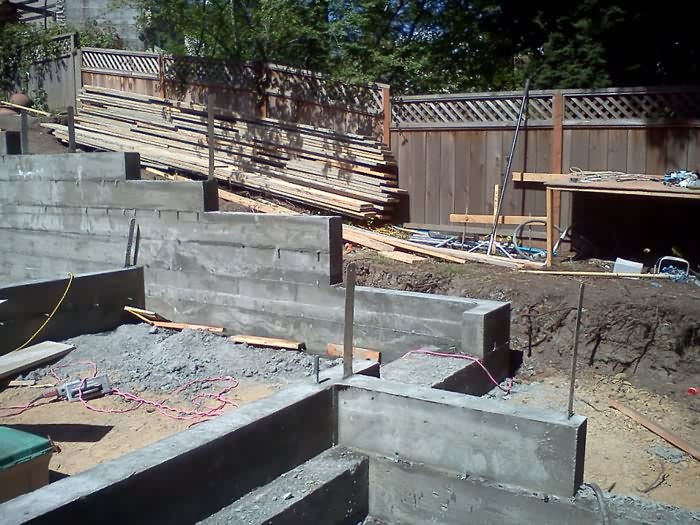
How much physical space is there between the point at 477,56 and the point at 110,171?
8121 mm

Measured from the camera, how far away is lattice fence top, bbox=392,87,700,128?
34.1 ft

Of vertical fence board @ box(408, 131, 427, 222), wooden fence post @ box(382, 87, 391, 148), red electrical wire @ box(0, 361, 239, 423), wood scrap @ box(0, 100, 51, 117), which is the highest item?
wood scrap @ box(0, 100, 51, 117)

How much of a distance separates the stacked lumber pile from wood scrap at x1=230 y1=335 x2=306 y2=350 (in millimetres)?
3681

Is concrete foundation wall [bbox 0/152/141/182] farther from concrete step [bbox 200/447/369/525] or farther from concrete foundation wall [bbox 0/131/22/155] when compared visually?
concrete step [bbox 200/447/369/525]

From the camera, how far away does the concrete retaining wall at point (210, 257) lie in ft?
26.7

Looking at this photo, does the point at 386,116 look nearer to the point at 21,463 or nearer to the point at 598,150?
the point at 598,150

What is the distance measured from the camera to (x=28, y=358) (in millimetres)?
7262

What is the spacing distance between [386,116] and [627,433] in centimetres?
778

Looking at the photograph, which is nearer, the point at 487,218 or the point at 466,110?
the point at 487,218

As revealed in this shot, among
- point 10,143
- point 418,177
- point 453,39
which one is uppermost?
point 453,39

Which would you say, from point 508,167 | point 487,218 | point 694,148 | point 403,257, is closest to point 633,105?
point 694,148

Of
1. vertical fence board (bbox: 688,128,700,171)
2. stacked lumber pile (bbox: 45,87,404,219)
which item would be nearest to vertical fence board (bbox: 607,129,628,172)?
vertical fence board (bbox: 688,128,700,171)

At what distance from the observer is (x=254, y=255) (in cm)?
939

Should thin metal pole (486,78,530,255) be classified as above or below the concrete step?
above
